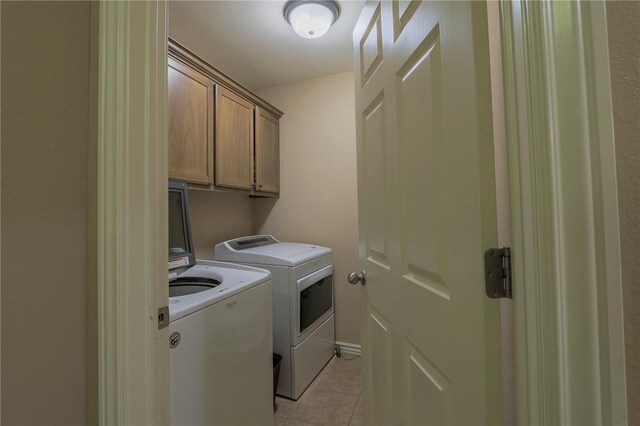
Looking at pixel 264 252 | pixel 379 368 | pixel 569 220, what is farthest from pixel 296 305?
pixel 569 220

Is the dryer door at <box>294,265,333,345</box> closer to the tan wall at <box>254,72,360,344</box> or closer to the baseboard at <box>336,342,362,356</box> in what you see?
the tan wall at <box>254,72,360,344</box>

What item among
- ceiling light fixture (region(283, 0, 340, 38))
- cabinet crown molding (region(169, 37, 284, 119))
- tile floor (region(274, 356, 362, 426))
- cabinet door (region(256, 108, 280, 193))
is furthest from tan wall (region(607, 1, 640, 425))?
cabinet door (region(256, 108, 280, 193))

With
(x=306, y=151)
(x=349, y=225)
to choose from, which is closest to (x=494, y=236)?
(x=349, y=225)

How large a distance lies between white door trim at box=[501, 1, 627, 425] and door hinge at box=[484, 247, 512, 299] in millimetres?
48

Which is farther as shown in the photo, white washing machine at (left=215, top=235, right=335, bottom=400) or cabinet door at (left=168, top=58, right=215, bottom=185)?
white washing machine at (left=215, top=235, right=335, bottom=400)

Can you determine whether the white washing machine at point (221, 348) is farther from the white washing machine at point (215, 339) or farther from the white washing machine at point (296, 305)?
the white washing machine at point (296, 305)

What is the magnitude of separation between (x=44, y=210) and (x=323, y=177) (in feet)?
6.93

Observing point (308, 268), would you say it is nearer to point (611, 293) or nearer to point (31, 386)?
point (31, 386)

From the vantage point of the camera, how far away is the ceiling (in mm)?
1608

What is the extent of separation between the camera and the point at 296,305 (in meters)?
1.80

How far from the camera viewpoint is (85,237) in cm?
56

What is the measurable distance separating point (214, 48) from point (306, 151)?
3.54 feet

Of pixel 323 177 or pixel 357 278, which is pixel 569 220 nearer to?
pixel 357 278

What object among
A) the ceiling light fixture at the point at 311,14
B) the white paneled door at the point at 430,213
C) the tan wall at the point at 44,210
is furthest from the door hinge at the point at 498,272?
the ceiling light fixture at the point at 311,14
